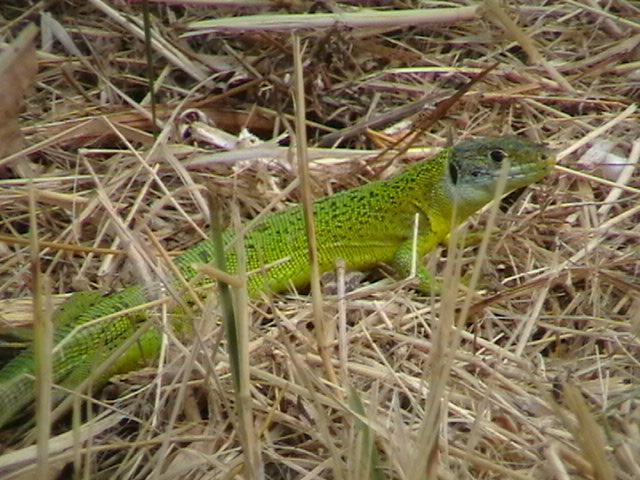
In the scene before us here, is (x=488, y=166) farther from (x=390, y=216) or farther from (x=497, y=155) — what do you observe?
(x=390, y=216)

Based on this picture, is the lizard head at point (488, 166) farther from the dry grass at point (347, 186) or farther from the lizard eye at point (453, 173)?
the dry grass at point (347, 186)

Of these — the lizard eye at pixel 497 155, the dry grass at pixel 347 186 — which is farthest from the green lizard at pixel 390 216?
the dry grass at pixel 347 186

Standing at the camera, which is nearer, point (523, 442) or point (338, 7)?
point (523, 442)

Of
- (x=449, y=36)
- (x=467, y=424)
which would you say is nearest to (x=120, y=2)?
(x=449, y=36)

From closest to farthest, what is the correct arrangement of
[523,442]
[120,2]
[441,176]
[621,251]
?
[523,442]
[621,251]
[441,176]
[120,2]

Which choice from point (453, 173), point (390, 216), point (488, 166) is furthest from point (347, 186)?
point (488, 166)

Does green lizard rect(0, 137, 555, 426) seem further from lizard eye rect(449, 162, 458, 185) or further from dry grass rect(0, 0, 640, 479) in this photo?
dry grass rect(0, 0, 640, 479)

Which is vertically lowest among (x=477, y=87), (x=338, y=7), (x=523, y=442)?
(x=523, y=442)

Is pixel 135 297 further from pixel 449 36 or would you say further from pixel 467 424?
pixel 449 36
